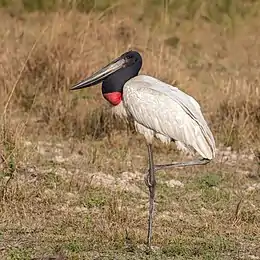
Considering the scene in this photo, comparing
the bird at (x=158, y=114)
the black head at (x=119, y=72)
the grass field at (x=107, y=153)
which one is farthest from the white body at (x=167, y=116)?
the grass field at (x=107, y=153)

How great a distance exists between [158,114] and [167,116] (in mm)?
66

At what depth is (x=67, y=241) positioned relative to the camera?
634cm

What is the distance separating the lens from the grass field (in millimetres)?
6520

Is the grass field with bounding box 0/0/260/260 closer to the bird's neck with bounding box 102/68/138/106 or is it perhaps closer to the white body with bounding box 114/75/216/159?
the white body with bounding box 114/75/216/159

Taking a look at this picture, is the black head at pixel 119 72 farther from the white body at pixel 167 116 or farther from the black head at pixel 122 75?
the white body at pixel 167 116

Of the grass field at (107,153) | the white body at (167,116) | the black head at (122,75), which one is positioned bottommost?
the grass field at (107,153)

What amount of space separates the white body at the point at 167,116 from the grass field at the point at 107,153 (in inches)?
24.3

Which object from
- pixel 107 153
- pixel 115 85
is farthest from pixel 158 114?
pixel 107 153

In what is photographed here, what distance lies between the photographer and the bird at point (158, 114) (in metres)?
6.64

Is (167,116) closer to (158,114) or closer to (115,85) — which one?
(158,114)

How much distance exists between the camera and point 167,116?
664 cm

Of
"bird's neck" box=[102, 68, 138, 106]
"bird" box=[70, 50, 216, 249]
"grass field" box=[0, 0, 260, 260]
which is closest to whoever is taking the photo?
"grass field" box=[0, 0, 260, 260]

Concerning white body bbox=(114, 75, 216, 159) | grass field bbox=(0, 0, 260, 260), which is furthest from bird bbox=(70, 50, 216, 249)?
grass field bbox=(0, 0, 260, 260)

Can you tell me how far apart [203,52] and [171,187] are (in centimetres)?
618
